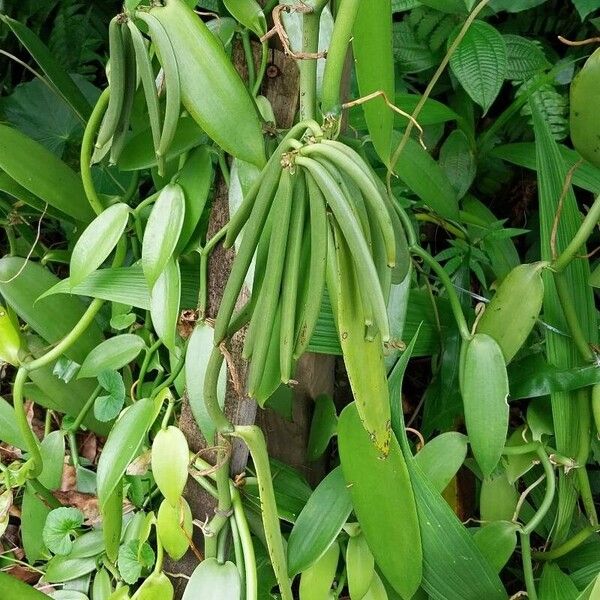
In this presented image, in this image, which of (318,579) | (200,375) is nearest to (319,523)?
(318,579)

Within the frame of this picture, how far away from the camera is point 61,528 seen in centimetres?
79

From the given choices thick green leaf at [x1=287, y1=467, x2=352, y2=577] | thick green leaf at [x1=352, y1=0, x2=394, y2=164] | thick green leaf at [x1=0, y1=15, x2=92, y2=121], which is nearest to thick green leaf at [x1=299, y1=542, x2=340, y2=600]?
thick green leaf at [x1=287, y1=467, x2=352, y2=577]

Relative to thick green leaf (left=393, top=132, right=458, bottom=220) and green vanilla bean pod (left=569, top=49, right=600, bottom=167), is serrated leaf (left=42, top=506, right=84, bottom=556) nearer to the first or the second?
thick green leaf (left=393, top=132, right=458, bottom=220)

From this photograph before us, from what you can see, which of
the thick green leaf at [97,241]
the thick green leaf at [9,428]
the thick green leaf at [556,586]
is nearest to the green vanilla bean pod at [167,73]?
the thick green leaf at [97,241]

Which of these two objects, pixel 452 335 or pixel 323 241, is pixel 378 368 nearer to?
pixel 323 241

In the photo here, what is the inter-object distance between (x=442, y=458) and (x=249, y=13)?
422mm

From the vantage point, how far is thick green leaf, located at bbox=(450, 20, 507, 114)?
86 cm

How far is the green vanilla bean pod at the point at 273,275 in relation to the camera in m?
0.39

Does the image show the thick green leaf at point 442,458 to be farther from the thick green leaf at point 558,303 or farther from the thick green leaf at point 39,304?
the thick green leaf at point 39,304

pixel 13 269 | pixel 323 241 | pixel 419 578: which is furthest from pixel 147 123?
pixel 419 578

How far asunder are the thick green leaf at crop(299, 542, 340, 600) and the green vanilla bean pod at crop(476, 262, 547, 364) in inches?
9.8

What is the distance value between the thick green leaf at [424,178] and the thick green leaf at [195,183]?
0.24m

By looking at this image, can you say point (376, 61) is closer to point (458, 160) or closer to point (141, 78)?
point (141, 78)

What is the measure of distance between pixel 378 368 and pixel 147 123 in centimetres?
37
